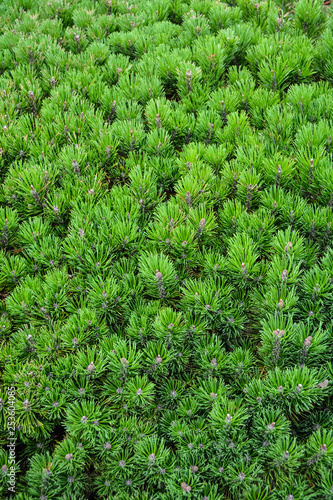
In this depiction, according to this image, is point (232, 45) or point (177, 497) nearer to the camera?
point (177, 497)

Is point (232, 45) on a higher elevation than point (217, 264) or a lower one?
higher

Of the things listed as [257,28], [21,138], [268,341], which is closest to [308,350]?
[268,341]

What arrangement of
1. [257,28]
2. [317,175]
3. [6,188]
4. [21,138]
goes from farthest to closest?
[257,28]
[21,138]
[6,188]
[317,175]

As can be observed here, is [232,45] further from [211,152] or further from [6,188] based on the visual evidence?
[6,188]

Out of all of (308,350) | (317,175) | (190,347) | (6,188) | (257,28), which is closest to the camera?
(308,350)

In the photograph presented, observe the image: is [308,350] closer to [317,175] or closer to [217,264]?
[217,264]

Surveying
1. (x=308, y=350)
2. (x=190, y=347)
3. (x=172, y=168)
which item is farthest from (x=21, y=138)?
(x=308, y=350)

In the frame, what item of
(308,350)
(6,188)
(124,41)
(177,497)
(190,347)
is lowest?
(177,497)
